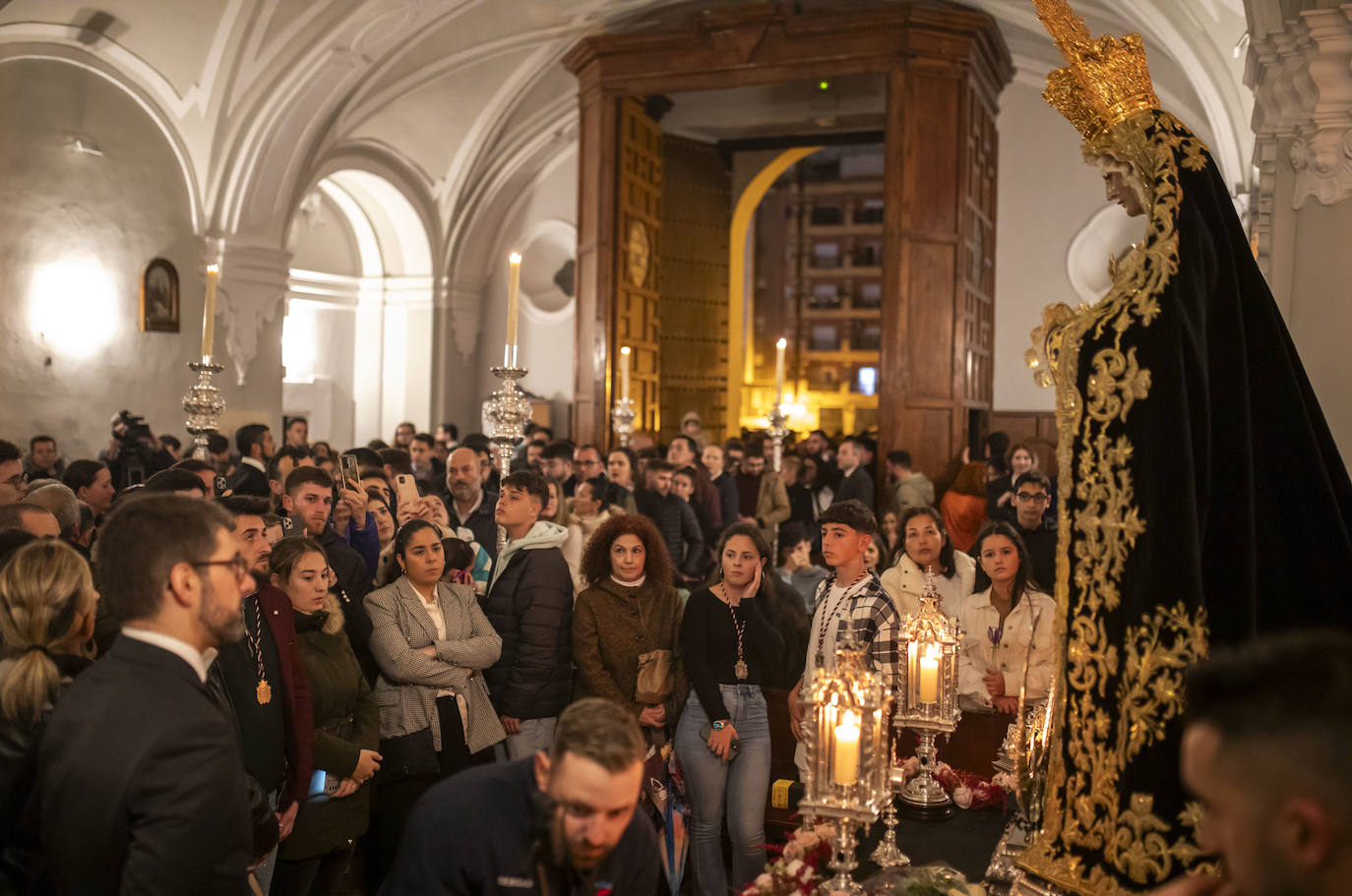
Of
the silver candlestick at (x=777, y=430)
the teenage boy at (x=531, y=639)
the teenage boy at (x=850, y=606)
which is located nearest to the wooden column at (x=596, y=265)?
the silver candlestick at (x=777, y=430)

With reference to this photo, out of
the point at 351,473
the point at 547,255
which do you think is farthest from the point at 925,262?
the point at 547,255

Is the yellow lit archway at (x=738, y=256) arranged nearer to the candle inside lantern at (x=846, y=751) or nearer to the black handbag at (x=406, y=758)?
the black handbag at (x=406, y=758)

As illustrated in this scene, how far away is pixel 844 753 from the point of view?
3.09 m

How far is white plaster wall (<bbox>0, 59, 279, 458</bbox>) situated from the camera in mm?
12469

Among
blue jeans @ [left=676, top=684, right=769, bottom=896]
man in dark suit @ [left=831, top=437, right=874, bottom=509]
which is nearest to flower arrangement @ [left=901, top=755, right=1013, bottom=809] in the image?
blue jeans @ [left=676, top=684, right=769, bottom=896]

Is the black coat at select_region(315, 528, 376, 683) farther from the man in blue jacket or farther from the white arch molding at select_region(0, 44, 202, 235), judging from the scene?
the white arch molding at select_region(0, 44, 202, 235)

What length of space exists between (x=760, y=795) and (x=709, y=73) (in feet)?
32.7

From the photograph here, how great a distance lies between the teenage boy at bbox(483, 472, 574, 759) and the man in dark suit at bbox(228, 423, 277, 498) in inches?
94.6

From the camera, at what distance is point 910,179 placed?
1227 centimetres

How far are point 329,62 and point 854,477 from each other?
8.05 m

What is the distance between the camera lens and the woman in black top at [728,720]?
191 inches

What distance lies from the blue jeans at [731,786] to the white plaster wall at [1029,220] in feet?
38.7

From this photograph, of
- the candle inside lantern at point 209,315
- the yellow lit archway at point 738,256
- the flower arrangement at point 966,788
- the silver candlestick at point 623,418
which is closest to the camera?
the flower arrangement at point 966,788

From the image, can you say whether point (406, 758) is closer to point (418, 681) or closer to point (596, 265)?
point (418, 681)
